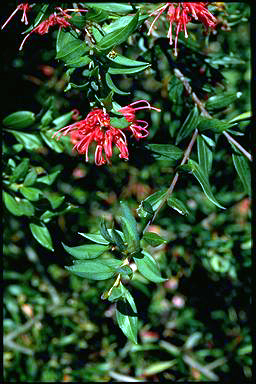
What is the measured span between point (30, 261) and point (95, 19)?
49.3 inches

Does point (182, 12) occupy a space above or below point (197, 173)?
above

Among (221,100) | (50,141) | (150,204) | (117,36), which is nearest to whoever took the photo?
(117,36)

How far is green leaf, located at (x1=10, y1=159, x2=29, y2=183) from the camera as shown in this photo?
45.6 inches

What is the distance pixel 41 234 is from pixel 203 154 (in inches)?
16.6

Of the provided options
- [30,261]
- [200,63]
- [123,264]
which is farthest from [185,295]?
[123,264]

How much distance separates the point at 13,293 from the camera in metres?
→ 1.87

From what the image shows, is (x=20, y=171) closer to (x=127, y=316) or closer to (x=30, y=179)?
(x=30, y=179)

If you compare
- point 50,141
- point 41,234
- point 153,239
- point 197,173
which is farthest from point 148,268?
point 50,141

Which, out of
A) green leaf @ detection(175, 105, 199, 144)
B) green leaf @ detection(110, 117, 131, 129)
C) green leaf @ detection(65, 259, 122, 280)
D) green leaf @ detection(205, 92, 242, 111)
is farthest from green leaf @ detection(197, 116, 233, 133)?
green leaf @ detection(65, 259, 122, 280)

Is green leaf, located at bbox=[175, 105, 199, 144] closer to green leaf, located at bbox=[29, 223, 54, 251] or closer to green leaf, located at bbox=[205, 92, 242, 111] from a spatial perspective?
green leaf, located at bbox=[205, 92, 242, 111]

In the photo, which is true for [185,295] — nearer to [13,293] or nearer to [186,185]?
[186,185]

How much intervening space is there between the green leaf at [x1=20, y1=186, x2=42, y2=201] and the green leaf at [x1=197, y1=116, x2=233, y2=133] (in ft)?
1.30

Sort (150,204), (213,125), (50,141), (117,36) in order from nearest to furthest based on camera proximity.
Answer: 1. (117,36)
2. (150,204)
3. (213,125)
4. (50,141)

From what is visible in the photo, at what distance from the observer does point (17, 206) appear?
119 centimetres
